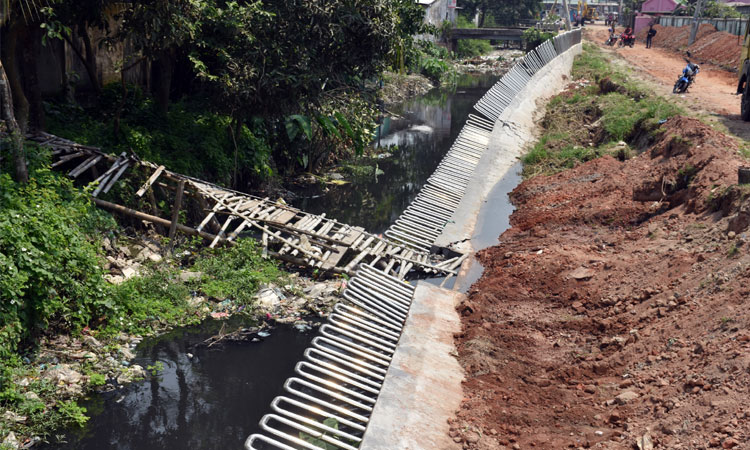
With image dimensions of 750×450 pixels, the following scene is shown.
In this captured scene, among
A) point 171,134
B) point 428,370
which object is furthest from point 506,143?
point 428,370

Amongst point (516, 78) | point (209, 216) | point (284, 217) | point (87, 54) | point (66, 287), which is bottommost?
point (284, 217)

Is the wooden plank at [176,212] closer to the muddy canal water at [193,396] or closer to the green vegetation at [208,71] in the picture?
the green vegetation at [208,71]

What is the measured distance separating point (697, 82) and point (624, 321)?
64.0ft

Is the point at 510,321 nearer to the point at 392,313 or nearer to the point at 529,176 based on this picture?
the point at 392,313

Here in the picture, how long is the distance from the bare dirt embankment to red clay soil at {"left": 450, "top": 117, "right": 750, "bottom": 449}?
0.07ft

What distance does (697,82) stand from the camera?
81.3ft

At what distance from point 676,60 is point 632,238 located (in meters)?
26.4

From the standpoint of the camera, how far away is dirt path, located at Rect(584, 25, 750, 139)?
58.7 ft

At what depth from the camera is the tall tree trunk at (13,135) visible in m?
8.90

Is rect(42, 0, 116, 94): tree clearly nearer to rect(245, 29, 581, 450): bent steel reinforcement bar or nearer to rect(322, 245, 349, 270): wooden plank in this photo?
rect(322, 245, 349, 270): wooden plank

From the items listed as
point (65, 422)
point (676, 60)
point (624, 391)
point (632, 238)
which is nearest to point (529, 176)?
point (632, 238)

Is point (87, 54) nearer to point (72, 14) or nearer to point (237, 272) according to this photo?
point (72, 14)

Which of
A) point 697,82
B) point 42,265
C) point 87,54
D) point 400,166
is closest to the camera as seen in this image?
point 42,265

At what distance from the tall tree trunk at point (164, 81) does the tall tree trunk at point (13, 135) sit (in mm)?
4831
